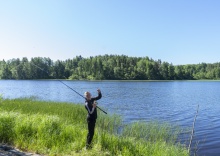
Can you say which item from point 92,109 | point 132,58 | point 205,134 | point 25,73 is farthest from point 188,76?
point 92,109

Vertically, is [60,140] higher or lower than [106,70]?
lower

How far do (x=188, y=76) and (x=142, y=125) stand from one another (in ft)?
562

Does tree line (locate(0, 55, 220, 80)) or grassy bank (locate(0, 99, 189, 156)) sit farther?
tree line (locate(0, 55, 220, 80))

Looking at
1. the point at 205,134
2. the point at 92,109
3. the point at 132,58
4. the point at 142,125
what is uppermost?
the point at 132,58

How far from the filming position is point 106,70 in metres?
158

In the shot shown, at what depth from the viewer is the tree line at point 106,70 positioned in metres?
157

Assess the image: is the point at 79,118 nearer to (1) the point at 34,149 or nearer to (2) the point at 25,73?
(1) the point at 34,149

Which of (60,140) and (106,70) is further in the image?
(106,70)

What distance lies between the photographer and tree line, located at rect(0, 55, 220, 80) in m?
157

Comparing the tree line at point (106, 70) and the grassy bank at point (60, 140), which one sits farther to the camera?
the tree line at point (106, 70)

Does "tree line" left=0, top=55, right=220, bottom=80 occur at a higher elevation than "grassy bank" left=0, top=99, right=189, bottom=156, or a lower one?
higher

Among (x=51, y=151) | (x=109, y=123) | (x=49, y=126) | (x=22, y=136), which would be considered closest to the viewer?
(x=51, y=151)

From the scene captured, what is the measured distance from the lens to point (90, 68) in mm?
160625

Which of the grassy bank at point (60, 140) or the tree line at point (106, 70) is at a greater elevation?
the tree line at point (106, 70)
